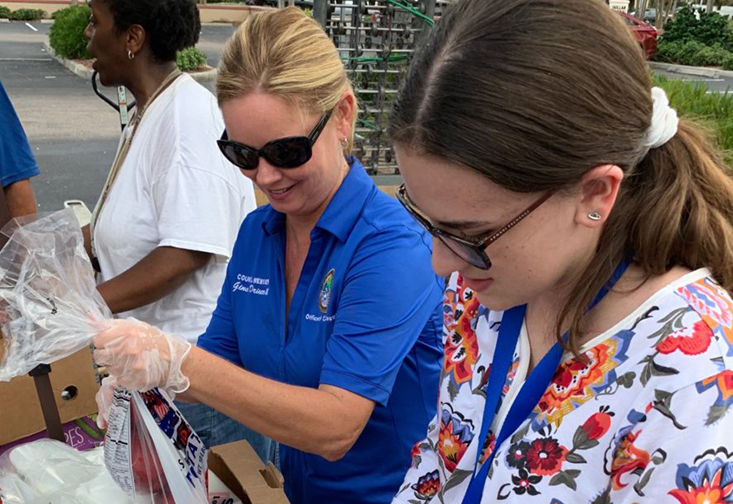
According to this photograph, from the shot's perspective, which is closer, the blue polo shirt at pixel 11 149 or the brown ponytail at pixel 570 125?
the brown ponytail at pixel 570 125

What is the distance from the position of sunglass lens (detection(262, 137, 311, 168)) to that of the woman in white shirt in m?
0.47

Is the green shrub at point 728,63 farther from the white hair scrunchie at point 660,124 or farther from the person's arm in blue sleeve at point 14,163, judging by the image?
the white hair scrunchie at point 660,124

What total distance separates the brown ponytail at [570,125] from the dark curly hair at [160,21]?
4.76 feet

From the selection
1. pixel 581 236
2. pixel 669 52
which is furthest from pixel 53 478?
pixel 669 52

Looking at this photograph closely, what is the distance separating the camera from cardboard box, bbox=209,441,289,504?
1440mm

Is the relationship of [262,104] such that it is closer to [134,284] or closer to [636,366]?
[134,284]

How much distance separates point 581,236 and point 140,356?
859 millimetres

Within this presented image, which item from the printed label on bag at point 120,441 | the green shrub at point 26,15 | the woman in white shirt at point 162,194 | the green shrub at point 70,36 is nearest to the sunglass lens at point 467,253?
the printed label on bag at point 120,441

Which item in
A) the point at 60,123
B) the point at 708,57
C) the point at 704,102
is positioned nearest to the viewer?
the point at 704,102

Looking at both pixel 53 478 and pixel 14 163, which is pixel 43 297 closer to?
pixel 53 478

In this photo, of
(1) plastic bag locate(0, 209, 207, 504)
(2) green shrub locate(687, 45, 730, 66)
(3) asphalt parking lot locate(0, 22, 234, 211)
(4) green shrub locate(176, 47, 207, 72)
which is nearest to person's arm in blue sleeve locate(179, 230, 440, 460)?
(1) plastic bag locate(0, 209, 207, 504)

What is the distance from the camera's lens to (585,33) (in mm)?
918

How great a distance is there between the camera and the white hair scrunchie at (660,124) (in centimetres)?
100

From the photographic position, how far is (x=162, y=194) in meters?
1.97
